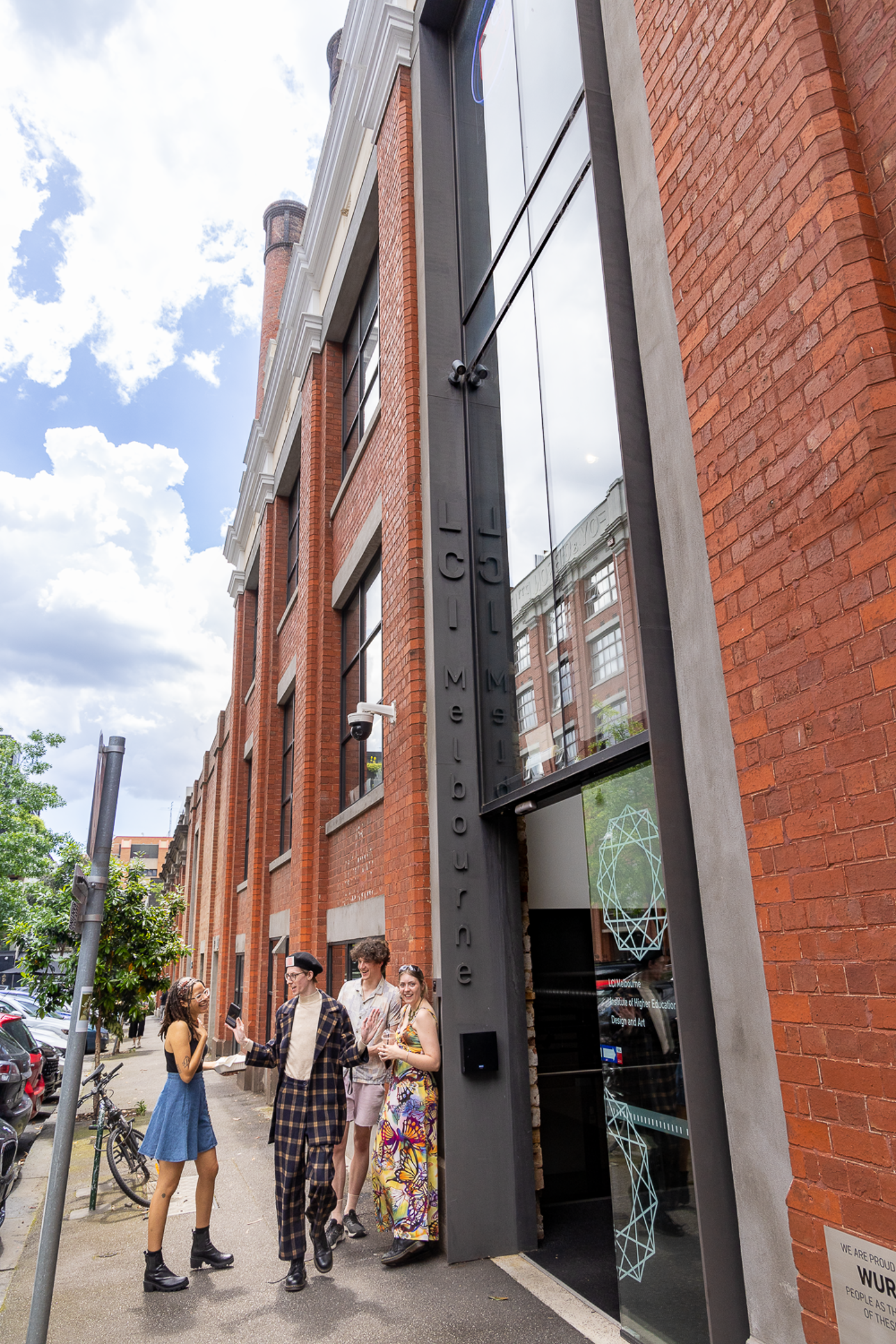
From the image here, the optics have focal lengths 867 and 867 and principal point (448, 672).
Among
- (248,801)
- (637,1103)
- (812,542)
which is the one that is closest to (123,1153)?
(637,1103)

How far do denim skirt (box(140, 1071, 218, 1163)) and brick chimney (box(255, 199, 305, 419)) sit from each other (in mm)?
20023

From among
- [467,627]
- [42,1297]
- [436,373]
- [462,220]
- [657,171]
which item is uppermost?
[462,220]

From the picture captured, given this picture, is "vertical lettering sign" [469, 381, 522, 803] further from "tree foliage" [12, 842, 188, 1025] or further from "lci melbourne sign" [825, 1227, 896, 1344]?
"tree foliage" [12, 842, 188, 1025]

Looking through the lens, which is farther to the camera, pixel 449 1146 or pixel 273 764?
pixel 273 764

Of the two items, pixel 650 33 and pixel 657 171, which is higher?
pixel 650 33

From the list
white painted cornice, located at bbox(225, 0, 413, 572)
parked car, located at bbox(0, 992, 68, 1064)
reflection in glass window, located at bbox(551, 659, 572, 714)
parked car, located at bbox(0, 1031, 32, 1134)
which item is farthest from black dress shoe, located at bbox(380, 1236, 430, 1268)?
white painted cornice, located at bbox(225, 0, 413, 572)

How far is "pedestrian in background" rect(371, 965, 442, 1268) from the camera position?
541 cm

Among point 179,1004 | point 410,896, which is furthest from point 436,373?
point 179,1004

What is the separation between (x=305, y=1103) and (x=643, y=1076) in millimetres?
2262

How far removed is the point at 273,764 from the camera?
15.9 meters

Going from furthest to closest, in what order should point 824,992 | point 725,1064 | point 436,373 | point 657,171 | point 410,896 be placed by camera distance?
point 436,373 → point 410,896 → point 657,171 → point 725,1064 → point 824,992

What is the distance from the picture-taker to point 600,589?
15.8ft

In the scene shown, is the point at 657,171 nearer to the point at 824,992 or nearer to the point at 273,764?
the point at 824,992

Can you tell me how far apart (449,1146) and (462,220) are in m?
7.52
